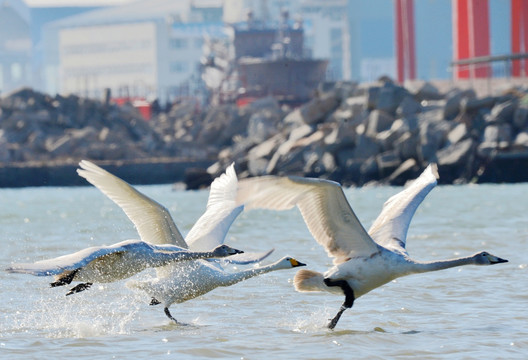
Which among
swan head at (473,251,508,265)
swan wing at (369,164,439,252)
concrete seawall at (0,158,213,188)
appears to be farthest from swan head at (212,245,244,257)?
concrete seawall at (0,158,213,188)

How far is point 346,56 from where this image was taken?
165 metres

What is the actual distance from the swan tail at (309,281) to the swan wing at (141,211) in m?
1.39

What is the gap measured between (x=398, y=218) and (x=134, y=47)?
487 feet

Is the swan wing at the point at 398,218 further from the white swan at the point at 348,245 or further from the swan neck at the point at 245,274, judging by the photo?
the swan neck at the point at 245,274

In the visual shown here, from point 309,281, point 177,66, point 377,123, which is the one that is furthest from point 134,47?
point 309,281

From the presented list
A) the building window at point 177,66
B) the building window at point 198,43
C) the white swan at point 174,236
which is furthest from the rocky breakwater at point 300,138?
the building window at point 177,66

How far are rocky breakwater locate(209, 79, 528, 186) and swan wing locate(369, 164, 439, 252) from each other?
2946 centimetres

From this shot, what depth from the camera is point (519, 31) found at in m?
63.3

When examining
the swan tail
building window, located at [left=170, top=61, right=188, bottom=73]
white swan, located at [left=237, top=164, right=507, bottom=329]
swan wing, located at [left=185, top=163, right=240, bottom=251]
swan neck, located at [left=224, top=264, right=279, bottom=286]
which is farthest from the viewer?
building window, located at [left=170, top=61, right=188, bottom=73]

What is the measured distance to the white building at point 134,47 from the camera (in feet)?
496

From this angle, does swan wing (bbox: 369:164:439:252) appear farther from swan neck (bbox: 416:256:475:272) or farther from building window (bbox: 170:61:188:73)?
building window (bbox: 170:61:188:73)

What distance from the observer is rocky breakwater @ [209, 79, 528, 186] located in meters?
43.0

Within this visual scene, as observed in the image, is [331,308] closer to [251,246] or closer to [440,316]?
[440,316]

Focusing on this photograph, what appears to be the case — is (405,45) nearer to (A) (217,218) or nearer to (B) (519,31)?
(B) (519,31)
